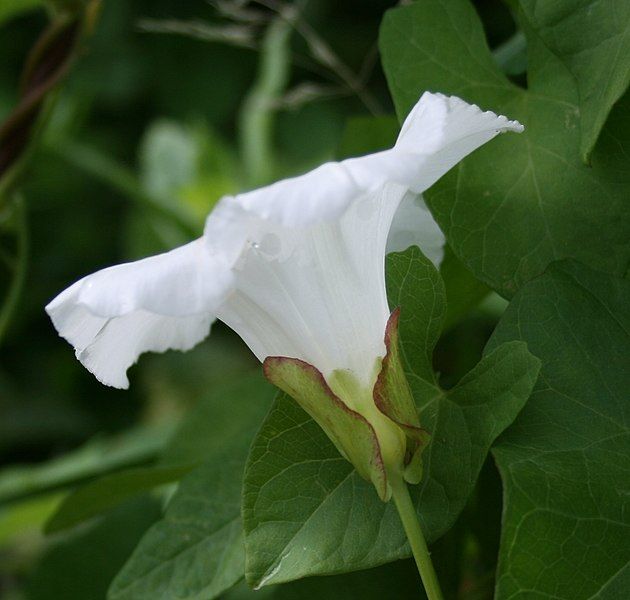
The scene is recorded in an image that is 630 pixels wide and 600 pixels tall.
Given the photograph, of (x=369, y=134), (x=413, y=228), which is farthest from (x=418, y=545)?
(x=369, y=134)

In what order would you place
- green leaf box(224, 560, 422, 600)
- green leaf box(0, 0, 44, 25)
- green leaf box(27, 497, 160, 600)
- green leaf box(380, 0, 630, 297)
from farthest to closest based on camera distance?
green leaf box(0, 0, 44, 25), green leaf box(27, 497, 160, 600), green leaf box(224, 560, 422, 600), green leaf box(380, 0, 630, 297)

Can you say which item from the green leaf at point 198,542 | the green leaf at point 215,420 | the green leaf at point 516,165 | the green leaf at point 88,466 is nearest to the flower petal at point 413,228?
the green leaf at point 516,165

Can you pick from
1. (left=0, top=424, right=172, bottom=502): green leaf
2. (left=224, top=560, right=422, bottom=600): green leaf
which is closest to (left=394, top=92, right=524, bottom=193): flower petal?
(left=224, top=560, right=422, bottom=600): green leaf

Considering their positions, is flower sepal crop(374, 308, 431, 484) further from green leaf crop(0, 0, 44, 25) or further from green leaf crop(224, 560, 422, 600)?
green leaf crop(0, 0, 44, 25)

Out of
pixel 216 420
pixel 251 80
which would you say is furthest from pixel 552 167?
pixel 251 80

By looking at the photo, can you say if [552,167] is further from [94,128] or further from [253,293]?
[94,128]

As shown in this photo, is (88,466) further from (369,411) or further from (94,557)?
(369,411)
